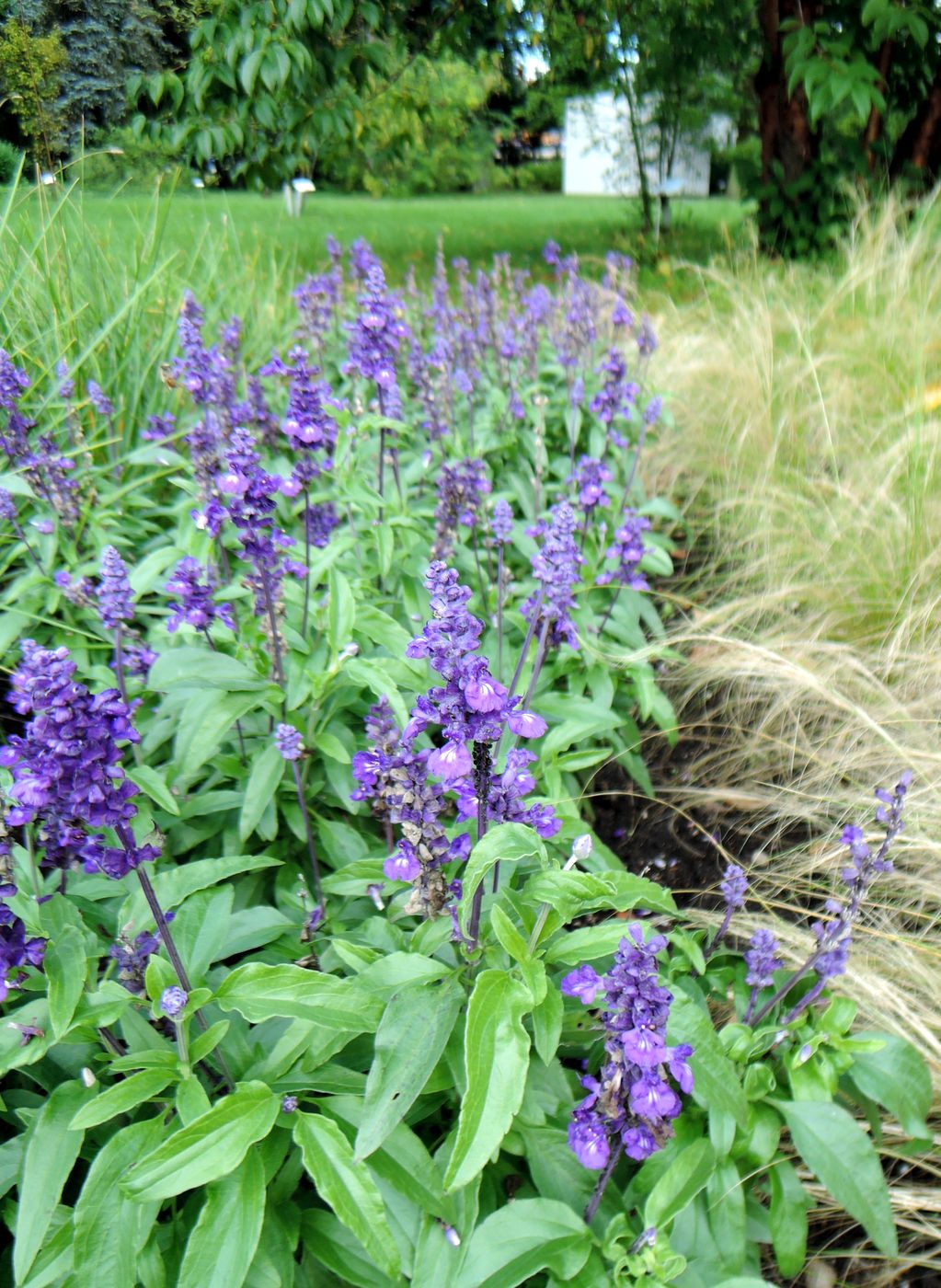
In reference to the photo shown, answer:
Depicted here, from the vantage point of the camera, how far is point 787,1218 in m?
1.54

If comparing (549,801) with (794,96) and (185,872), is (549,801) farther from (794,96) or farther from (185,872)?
(794,96)

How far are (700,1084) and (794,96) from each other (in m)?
9.03

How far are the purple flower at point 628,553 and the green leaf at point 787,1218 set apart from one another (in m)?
1.83

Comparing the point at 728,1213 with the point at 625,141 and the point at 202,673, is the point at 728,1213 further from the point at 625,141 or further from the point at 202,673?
the point at 625,141

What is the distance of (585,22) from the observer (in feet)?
26.9

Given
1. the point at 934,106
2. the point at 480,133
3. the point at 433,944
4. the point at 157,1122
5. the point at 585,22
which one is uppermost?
the point at 480,133

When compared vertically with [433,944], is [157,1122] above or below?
below

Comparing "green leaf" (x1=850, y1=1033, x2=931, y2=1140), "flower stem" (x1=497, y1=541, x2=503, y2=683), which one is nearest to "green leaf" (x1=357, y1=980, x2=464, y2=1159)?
"green leaf" (x1=850, y1=1033, x2=931, y2=1140)

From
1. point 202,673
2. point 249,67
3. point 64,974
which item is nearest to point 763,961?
point 64,974

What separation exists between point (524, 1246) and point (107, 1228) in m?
0.62

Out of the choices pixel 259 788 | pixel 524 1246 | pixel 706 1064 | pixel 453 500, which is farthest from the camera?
pixel 453 500

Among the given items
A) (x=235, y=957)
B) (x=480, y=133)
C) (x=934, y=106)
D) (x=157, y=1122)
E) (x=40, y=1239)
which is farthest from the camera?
(x=480, y=133)

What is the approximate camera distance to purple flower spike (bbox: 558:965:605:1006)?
56.1 inches

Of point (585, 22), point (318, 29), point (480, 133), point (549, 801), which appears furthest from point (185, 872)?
point (480, 133)
